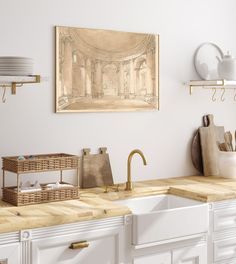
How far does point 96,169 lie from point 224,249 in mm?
990

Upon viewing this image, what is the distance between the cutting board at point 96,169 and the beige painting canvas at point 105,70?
12.2 inches

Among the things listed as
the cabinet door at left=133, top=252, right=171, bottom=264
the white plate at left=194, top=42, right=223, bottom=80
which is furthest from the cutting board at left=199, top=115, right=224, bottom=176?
the cabinet door at left=133, top=252, right=171, bottom=264

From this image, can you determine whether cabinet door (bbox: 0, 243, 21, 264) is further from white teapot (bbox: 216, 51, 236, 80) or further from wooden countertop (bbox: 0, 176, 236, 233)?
white teapot (bbox: 216, 51, 236, 80)

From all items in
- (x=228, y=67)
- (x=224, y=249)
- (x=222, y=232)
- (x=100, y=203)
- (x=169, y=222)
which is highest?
(x=228, y=67)

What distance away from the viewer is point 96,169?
12.3ft

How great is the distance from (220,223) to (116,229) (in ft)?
2.76

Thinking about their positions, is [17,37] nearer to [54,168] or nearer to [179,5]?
[54,168]

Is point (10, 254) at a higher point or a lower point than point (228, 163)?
lower

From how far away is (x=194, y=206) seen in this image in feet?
10.7

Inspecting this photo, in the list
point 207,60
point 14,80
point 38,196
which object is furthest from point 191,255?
point 207,60

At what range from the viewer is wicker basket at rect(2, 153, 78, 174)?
3113 millimetres

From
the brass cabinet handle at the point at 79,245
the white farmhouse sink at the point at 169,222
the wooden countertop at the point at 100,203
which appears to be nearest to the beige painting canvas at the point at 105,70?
the wooden countertop at the point at 100,203

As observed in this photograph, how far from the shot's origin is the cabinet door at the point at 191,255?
3.24m

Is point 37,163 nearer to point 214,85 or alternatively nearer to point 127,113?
point 127,113
